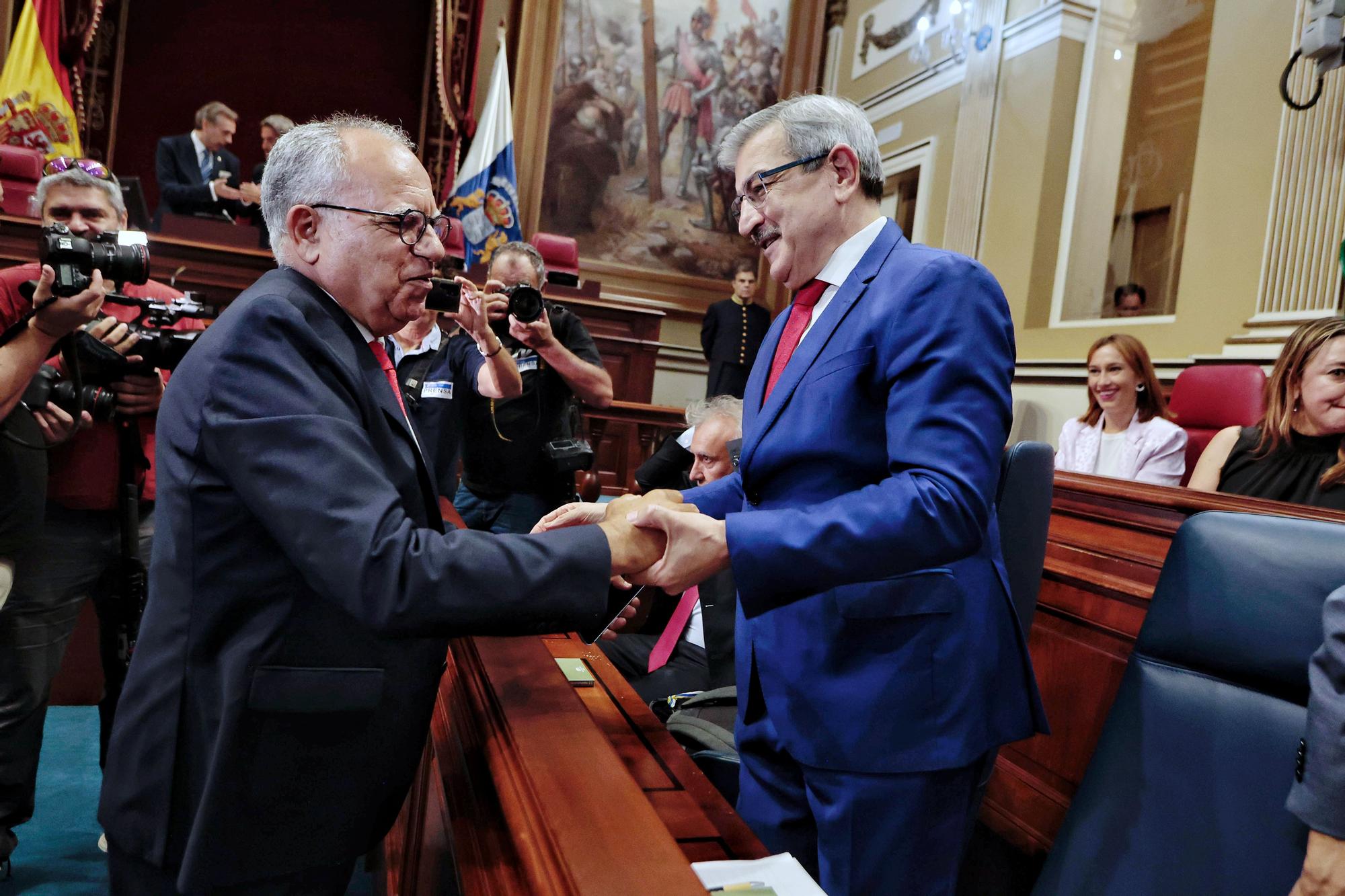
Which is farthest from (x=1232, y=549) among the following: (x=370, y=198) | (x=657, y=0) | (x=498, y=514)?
(x=657, y=0)

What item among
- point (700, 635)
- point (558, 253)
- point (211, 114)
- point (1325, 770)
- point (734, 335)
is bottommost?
point (700, 635)

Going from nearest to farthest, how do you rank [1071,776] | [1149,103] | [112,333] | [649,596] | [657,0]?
[1071,776] < [112,333] < [649,596] < [1149,103] < [657,0]

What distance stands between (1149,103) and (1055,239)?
3.50 ft

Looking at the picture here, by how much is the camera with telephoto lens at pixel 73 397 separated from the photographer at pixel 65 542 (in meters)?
0.01

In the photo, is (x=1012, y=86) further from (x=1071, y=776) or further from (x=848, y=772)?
(x=848, y=772)

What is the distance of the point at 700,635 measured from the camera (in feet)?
9.49

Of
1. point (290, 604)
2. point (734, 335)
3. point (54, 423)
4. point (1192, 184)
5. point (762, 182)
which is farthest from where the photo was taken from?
point (734, 335)

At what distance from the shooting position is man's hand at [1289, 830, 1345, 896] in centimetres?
100

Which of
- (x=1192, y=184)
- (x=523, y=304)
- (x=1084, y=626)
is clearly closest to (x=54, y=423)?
(x=523, y=304)

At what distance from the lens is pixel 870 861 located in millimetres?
1226

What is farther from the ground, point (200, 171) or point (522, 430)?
point (200, 171)

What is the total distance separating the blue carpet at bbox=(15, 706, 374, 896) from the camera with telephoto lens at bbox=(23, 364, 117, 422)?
1089mm

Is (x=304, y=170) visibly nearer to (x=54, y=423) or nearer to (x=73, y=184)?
(x=54, y=423)

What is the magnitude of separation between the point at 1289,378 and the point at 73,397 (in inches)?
130
